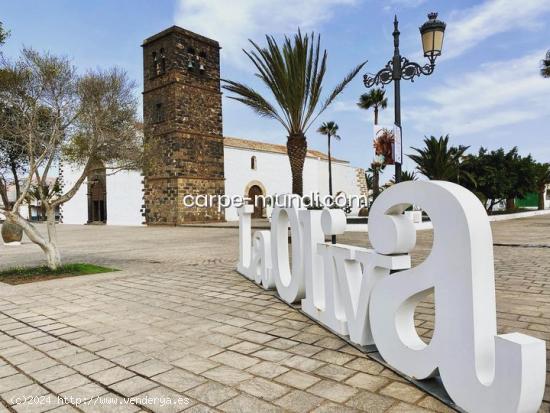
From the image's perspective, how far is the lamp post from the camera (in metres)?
7.87

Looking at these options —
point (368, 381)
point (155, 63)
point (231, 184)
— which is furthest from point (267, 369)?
point (231, 184)

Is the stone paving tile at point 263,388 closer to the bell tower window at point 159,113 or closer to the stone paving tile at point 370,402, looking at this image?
the stone paving tile at point 370,402

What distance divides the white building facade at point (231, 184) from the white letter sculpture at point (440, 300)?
2598cm

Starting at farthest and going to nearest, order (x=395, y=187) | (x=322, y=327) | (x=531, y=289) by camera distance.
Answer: (x=531, y=289) < (x=322, y=327) < (x=395, y=187)

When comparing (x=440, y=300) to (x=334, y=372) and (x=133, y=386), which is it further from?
(x=133, y=386)

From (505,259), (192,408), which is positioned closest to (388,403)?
(192,408)

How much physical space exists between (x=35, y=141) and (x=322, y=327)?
6.38 meters

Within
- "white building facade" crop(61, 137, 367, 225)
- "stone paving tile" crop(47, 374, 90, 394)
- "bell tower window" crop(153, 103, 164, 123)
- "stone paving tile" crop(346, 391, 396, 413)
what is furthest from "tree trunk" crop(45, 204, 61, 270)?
"white building facade" crop(61, 137, 367, 225)

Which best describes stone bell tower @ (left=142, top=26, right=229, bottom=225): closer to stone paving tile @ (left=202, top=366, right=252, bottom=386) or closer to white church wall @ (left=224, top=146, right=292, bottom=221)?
white church wall @ (left=224, top=146, right=292, bottom=221)

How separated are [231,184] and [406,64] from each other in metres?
23.2

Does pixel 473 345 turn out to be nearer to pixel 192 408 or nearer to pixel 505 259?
pixel 192 408

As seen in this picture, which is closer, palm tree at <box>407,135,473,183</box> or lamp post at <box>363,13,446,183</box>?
lamp post at <box>363,13,446,183</box>

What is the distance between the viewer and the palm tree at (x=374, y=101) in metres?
29.3

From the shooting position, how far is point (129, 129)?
8367 mm
